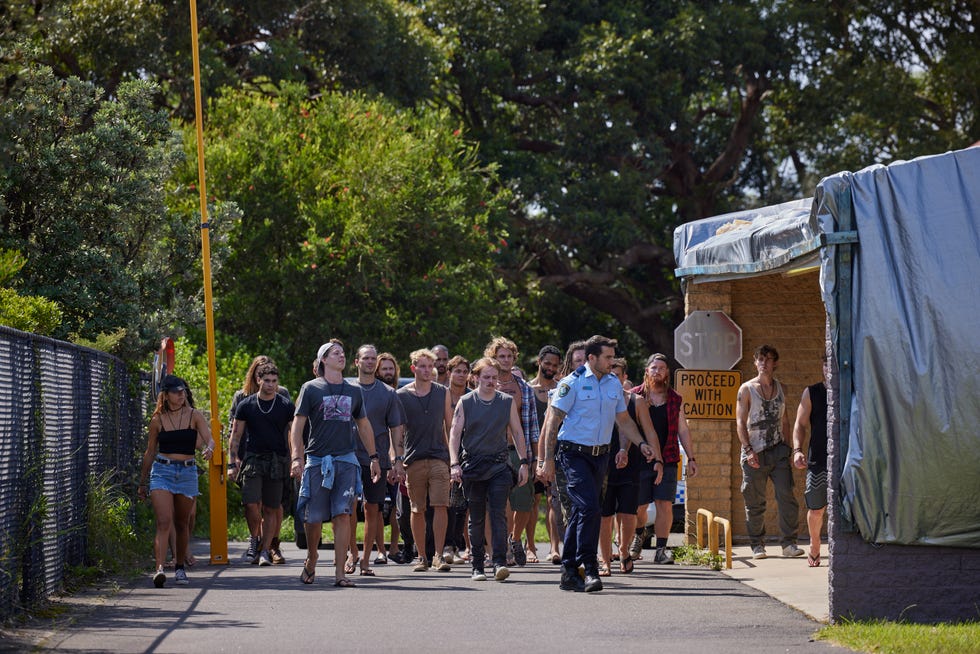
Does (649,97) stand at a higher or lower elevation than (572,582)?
higher

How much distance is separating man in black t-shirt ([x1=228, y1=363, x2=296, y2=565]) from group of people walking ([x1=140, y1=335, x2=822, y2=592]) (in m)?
0.01

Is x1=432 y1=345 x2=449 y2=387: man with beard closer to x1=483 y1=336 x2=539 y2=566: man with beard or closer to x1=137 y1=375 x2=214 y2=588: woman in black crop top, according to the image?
x1=483 y1=336 x2=539 y2=566: man with beard

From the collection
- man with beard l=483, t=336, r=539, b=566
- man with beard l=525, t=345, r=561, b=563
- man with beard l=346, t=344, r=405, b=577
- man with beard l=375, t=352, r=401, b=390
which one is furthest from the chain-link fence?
man with beard l=525, t=345, r=561, b=563

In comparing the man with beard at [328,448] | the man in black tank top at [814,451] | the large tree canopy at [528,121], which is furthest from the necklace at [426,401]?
the large tree canopy at [528,121]

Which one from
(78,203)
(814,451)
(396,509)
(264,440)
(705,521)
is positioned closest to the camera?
(814,451)

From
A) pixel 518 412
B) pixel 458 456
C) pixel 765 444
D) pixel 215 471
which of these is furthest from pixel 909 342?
pixel 215 471

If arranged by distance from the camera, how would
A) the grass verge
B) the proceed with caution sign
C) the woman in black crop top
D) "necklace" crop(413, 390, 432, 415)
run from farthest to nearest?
the proceed with caution sign → "necklace" crop(413, 390, 432, 415) → the woman in black crop top → the grass verge

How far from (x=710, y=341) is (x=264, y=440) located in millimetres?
4707

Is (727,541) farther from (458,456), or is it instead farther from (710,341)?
(710,341)

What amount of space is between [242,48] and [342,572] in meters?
21.5

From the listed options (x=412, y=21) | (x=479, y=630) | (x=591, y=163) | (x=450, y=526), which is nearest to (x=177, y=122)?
(x=412, y=21)

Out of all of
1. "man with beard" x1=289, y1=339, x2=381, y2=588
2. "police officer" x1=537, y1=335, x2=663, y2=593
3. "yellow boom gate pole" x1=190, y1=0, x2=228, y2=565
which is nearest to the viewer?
"police officer" x1=537, y1=335, x2=663, y2=593

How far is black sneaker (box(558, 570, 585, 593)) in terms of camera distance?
12.4m

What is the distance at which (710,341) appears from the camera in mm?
16453
